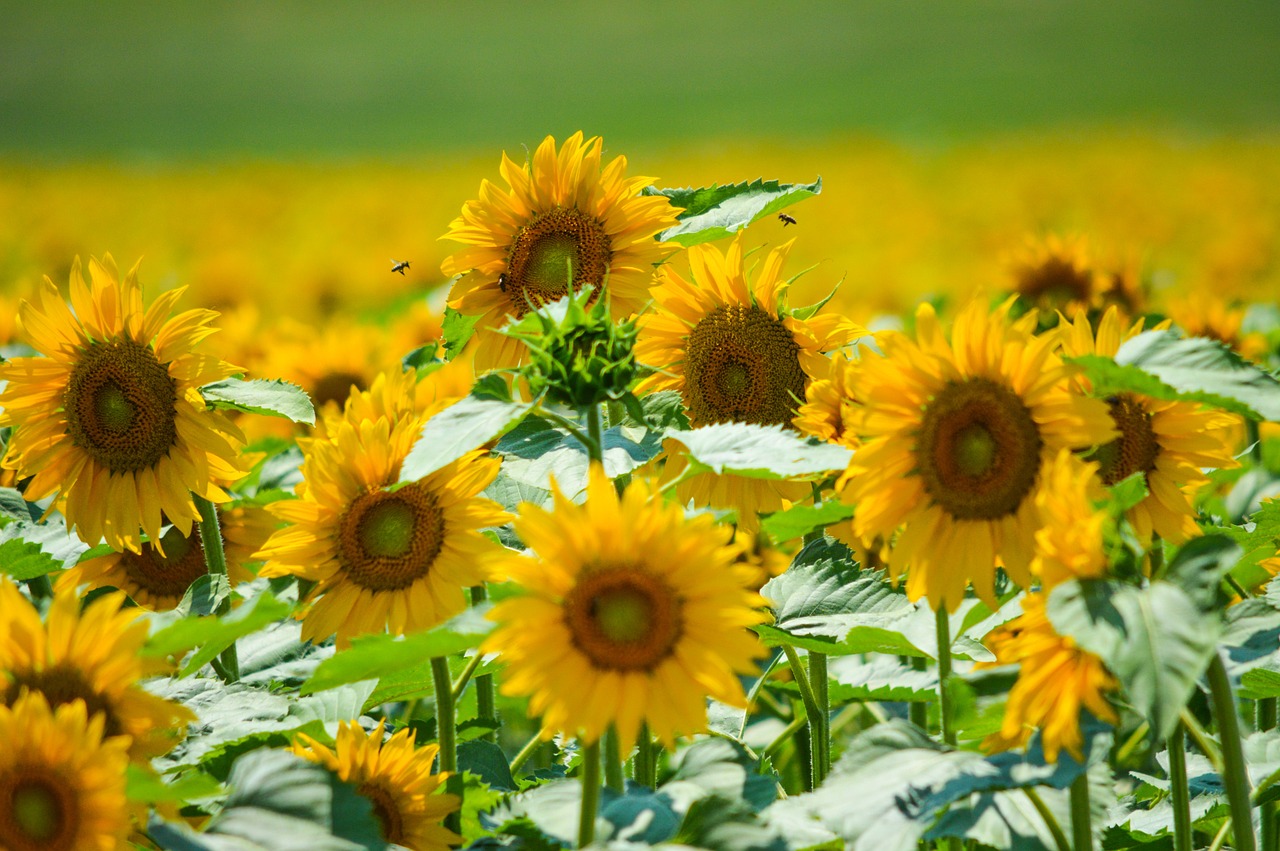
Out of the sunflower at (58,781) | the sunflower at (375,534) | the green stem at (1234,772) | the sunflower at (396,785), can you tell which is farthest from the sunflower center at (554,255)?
the green stem at (1234,772)

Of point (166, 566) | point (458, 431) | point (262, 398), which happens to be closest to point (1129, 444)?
point (458, 431)

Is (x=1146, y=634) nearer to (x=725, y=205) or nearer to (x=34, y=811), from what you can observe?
(x=725, y=205)

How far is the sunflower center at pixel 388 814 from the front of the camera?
145 centimetres

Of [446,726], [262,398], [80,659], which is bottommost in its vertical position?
[446,726]

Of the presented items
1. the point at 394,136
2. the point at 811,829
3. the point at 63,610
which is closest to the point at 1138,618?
the point at 811,829

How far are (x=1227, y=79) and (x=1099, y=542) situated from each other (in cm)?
4993

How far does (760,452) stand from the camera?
4.54ft

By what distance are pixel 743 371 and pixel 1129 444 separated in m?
0.59

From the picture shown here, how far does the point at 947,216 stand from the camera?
36.8 ft

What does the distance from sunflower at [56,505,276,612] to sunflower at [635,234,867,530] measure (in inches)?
32.1

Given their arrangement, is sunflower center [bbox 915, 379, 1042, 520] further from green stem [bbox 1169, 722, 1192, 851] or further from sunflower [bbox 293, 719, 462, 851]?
sunflower [bbox 293, 719, 462, 851]

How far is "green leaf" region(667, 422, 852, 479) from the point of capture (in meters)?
1.32

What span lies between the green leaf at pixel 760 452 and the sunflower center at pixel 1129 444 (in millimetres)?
356

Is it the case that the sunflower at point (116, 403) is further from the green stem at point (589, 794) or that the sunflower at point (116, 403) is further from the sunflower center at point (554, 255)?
the green stem at point (589, 794)
